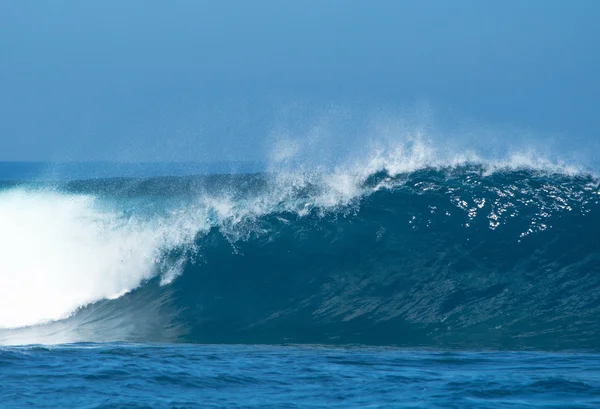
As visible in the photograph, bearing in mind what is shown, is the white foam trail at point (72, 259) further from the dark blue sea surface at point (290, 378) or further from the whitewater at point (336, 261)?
the dark blue sea surface at point (290, 378)

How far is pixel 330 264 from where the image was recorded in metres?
12.2

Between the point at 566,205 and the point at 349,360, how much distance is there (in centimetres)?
665

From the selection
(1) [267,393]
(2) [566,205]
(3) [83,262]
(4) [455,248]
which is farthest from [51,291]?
(2) [566,205]

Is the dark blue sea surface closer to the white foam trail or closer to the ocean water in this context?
the ocean water

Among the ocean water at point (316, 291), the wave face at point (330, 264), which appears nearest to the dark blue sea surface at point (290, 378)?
the ocean water at point (316, 291)

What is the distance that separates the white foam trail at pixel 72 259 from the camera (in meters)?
12.2

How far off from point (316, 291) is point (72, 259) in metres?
4.59

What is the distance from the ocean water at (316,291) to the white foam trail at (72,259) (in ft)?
0.13

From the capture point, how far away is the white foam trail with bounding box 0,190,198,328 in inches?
481

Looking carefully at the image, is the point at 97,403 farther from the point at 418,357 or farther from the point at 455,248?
the point at 455,248

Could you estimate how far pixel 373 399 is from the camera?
20.8 ft

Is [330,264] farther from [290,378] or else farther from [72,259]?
[290,378]

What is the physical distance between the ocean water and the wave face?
33mm

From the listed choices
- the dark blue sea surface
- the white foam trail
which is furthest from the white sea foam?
the dark blue sea surface
